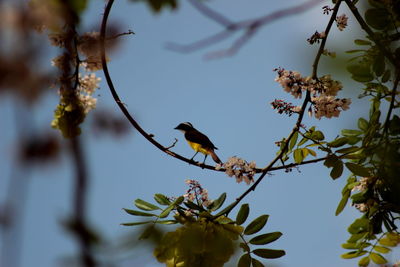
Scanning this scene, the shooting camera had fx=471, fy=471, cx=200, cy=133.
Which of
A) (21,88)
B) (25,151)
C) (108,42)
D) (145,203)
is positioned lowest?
(25,151)

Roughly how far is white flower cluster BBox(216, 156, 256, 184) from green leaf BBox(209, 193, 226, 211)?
13 centimetres

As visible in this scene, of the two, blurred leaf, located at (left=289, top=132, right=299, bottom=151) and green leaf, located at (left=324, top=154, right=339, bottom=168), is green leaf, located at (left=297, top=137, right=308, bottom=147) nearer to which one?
blurred leaf, located at (left=289, top=132, right=299, bottom=151)

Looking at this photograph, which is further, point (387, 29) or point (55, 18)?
point (387, 29)

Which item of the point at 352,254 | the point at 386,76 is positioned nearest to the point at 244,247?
the point at 352,254

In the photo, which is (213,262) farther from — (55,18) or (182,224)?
(55,18)

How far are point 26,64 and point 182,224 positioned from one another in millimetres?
1820

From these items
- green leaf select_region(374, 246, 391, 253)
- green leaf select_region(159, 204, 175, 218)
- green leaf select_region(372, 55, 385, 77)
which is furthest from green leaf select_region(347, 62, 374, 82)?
green leaf select_region(159, 204, 175, 218)

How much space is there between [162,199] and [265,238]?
2.04 feet

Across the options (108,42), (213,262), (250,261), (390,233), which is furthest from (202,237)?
(390,233)

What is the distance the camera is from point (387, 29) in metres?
2.92

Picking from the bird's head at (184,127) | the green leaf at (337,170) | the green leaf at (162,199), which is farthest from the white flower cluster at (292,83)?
the bird's head at (184,127)

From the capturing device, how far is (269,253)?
2465 mm

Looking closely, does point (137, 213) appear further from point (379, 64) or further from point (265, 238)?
point (379, 64)

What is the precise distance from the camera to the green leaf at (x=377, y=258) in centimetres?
296
